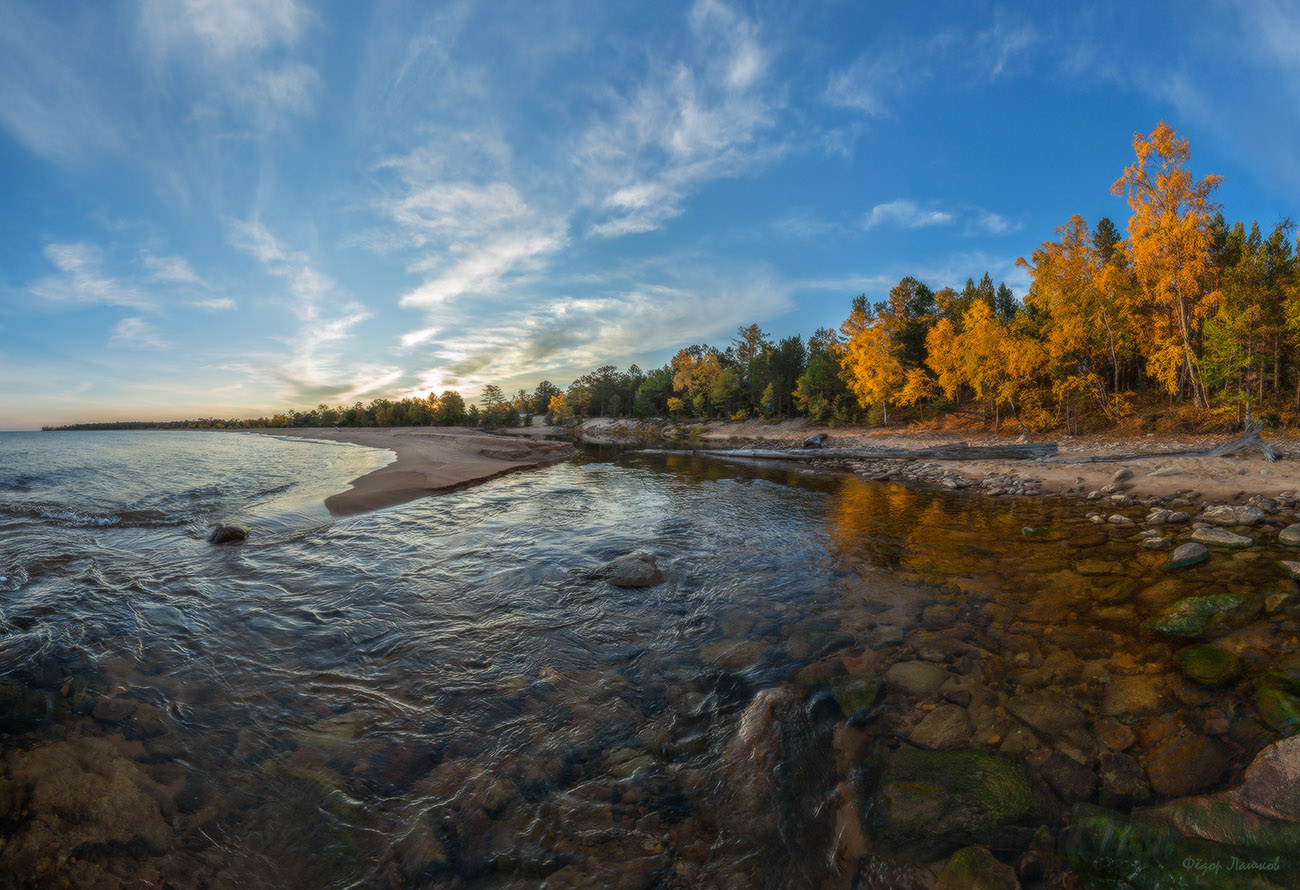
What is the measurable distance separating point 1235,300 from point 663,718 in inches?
1812

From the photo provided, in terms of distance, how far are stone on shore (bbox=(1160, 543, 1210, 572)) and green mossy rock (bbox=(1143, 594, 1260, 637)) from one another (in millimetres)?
1837

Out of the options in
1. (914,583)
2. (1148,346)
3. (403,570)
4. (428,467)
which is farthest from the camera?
(1148,346)

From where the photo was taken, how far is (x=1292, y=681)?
4.78 meters

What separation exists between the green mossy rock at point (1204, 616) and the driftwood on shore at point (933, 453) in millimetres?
19101

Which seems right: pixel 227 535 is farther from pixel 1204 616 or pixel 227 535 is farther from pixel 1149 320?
pixel 1149 320

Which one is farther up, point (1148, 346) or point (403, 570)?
point (1148, 346)

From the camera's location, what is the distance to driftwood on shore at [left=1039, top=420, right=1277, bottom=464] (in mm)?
17470

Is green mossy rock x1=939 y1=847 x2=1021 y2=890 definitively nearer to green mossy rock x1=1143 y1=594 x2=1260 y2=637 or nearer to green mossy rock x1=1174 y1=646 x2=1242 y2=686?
green mossy rock x1=1174 y1=646 x2=1242 y2=686

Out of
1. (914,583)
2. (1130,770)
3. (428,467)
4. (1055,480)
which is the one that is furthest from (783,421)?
(1130,770)

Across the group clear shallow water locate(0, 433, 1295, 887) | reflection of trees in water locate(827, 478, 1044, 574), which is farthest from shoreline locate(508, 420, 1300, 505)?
clear shallow water locate(0, 433, 1295, 887)

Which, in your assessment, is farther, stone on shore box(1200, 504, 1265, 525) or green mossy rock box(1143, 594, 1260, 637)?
stone on shore box(1200, 504, 1265, 525)

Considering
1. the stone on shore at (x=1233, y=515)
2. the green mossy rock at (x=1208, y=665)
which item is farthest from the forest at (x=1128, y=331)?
the green mossy rock at (x=1208, y=665)

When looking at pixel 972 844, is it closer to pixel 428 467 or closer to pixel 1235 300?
pixel 428 467

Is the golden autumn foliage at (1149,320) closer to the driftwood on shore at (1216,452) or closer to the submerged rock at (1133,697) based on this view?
the driftwood on shore at (1216,452)
